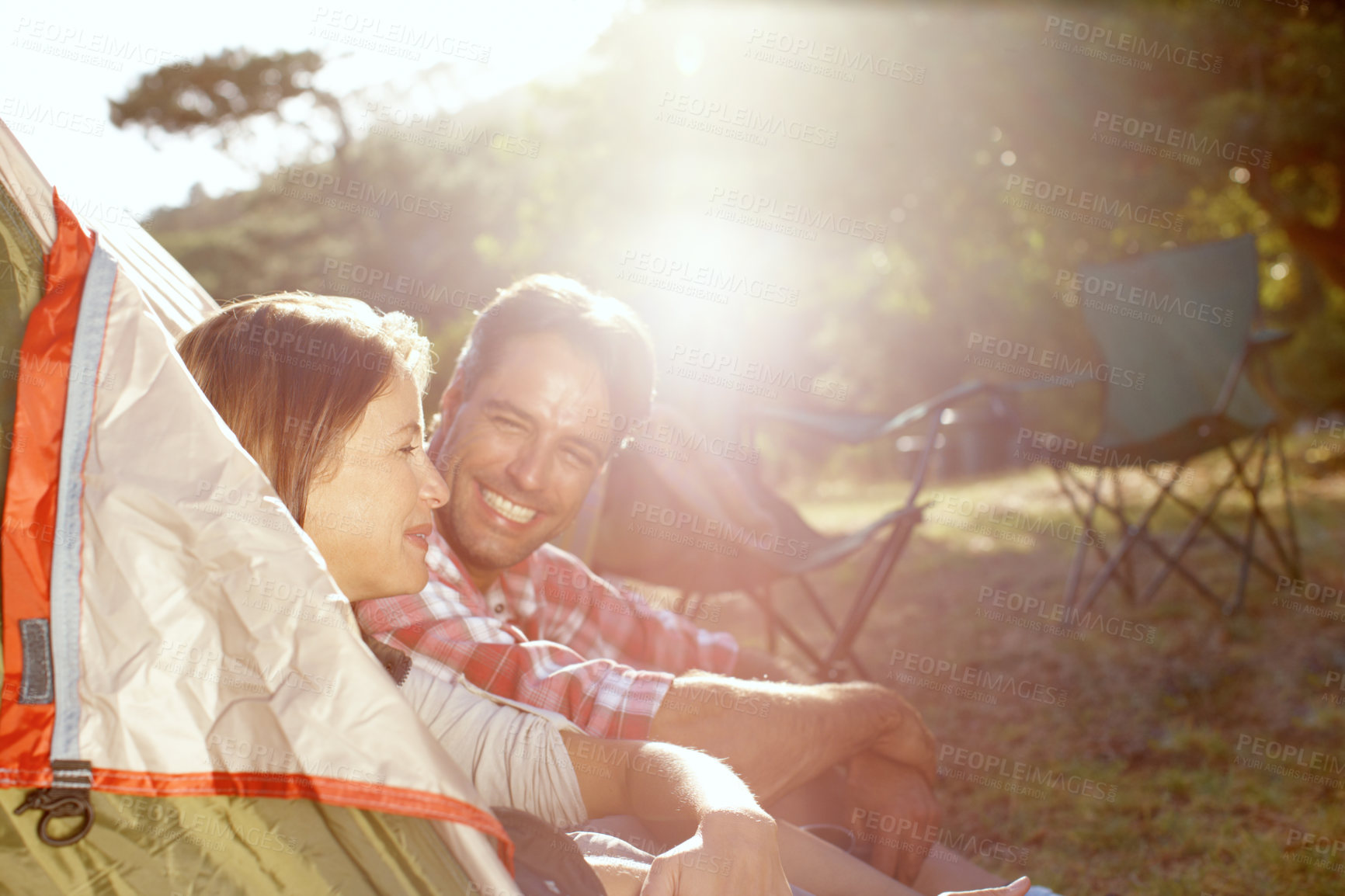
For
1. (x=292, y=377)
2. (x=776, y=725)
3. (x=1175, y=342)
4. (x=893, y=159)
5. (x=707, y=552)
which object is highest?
(x=893, y=159)

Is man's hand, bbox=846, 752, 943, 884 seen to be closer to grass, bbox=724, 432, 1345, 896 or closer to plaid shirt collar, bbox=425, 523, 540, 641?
plaid shirt collar, bbox=425, 523, 540, 641

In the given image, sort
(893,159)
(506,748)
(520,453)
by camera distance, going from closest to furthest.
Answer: (506,748) < (520,453) < (893,159)

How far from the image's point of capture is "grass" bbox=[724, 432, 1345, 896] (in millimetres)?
2293

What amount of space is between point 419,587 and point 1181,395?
3858mm

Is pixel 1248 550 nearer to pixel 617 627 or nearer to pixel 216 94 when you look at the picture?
pixel 617 627

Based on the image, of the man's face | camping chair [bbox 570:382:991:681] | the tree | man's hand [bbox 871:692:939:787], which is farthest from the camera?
the tree

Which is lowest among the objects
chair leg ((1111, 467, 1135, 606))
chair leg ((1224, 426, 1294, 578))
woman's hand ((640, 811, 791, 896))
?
chair leg ((1111, 467, 1135, 606))

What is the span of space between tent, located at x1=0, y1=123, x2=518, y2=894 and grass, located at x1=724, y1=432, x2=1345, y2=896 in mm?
1894

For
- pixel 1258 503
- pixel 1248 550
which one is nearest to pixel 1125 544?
pixel 1248 550

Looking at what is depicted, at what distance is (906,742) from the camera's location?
1677mm

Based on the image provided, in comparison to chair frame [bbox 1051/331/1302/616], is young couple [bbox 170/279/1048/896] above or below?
above

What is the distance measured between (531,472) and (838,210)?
17.2 feet

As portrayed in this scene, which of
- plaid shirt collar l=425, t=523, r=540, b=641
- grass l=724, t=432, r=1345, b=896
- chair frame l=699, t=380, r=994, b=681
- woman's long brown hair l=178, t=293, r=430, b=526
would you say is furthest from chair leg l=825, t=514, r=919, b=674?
woman's long brown hair l=178, t=293, r=430, b=526

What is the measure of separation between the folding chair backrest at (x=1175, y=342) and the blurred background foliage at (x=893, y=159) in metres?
1.55
